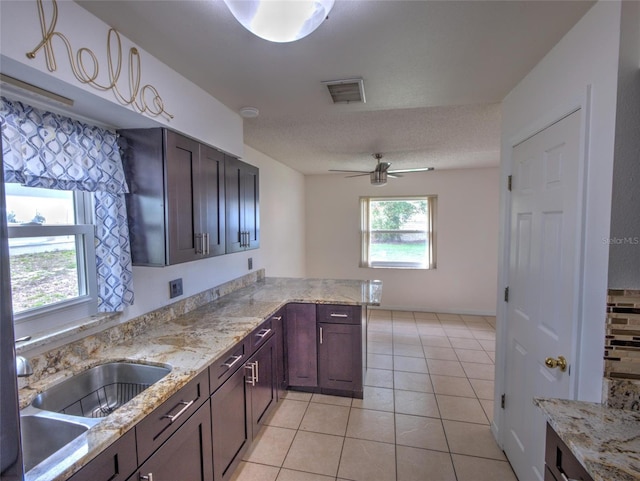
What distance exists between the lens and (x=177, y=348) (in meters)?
1.64

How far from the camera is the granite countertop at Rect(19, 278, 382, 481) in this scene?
94cm

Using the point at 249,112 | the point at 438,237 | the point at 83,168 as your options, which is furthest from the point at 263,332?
the point at 438,237

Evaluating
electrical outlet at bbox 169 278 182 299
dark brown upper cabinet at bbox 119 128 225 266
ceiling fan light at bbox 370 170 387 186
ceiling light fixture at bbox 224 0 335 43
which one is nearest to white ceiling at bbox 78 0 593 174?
ceiling light fixture at bbox 224 0 335 43

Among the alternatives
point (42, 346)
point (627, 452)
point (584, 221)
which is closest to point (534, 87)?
point (584, 221)

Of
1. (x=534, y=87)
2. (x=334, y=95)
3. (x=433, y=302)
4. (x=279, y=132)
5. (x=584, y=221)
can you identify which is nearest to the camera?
(x=584, y=221)

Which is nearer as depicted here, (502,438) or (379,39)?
(379,39)

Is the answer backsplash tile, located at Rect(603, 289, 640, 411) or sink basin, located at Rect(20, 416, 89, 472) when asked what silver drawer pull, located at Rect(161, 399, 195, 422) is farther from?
backsplash tile, located at Rect(603, 289, 640, 411)

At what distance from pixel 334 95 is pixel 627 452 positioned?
2.10 metres

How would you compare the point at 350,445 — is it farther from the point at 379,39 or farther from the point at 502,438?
the point at 379,39

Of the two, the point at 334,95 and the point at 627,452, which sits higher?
the point at 334,95

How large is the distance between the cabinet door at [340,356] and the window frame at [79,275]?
1672 mm

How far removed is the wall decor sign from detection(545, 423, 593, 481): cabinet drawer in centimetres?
217

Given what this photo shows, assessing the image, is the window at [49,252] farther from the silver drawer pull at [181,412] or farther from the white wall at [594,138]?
the white wall at [594,138]

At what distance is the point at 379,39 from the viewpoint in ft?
4.70
